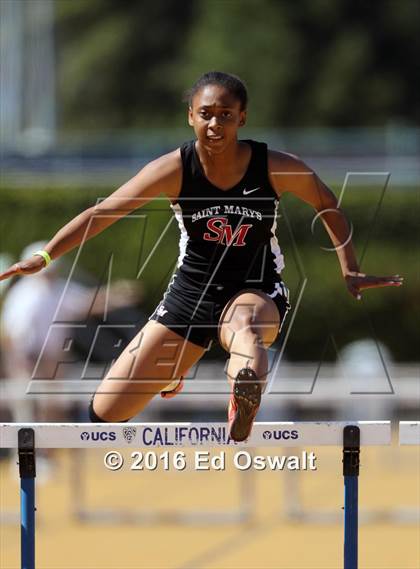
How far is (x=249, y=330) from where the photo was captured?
5562 mm

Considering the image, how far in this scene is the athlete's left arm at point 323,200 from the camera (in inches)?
227

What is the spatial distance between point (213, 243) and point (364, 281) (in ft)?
2.34

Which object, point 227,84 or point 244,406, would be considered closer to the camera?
point 244,406

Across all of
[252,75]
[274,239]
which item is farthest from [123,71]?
[274,239]

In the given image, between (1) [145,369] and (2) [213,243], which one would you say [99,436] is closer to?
(1) [145,369]

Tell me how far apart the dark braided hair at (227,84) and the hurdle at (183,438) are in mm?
1458

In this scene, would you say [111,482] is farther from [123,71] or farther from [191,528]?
[123,71]

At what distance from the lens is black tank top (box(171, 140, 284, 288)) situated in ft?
18.9

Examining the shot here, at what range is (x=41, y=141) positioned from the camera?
3145 cm

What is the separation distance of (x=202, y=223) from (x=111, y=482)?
6.86 m

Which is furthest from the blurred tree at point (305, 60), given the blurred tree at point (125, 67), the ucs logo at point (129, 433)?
the ucs logo at point (129, 433)

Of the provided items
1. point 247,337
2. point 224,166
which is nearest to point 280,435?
point 247,337

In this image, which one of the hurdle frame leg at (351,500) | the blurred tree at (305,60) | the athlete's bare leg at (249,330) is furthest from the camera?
the blurred tree at (305,60)

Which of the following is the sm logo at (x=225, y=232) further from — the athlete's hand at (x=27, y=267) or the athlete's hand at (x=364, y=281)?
the athlete's hand at (x=27, y=267)
